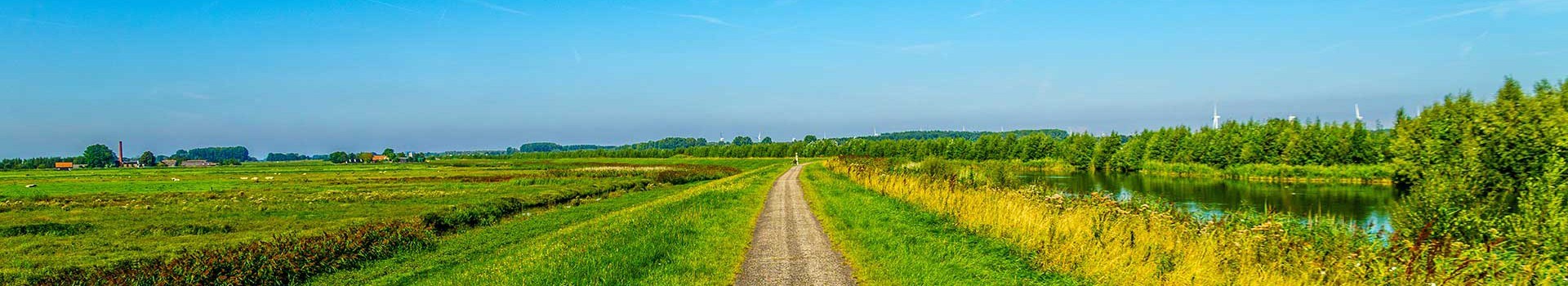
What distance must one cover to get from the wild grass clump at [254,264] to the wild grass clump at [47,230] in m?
11.5

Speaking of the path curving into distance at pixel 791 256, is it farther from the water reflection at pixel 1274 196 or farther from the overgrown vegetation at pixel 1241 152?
the overgrown vegetation at pixel 1241 152

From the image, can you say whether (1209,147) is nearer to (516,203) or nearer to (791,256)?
(516,203)

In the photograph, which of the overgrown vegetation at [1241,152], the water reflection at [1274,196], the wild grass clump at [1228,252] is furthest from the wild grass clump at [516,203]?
the overgrown vegetation at [1241,152]

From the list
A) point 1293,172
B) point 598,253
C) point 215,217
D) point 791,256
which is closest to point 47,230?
point 215,217

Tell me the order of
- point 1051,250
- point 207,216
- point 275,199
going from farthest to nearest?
point 275,199, point 207,216, point 1051,250

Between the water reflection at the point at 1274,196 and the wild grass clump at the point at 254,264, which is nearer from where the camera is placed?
the wild grass clump at the point at 254,264

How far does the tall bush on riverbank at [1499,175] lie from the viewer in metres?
16.2

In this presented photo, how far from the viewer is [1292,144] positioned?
252 ft

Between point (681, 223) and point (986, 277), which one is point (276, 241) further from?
point (986, 277)

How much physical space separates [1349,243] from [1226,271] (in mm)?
5924

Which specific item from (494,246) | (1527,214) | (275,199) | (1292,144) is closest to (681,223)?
(494,246)

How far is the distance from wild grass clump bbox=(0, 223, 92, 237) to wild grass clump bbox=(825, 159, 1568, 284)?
109 ft

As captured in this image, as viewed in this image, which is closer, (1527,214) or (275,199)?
(1527,214)

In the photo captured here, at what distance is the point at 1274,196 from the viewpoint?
52188 millimetres
